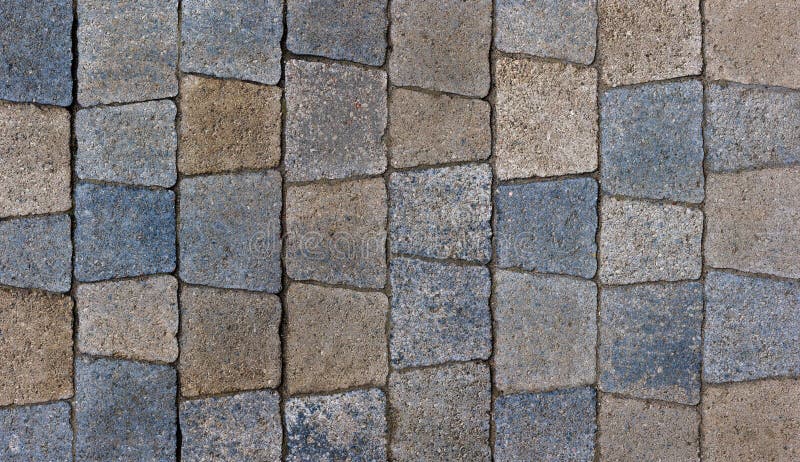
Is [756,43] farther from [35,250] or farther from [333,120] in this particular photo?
[35,250]

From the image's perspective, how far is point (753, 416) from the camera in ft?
9.06

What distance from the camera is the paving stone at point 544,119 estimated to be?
2.72 metres

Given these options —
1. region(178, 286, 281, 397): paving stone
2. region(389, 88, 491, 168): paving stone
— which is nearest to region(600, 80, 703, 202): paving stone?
region(389, 88, 491, 168): paving stone

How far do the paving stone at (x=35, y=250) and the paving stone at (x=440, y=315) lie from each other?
1439 millimetres

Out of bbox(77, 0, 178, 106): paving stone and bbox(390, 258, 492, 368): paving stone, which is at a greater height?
bbox(77, 0, 178, 106): paving stone

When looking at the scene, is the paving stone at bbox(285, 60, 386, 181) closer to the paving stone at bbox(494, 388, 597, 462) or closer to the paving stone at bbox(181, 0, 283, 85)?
the paving stone at bbox(181, 0, 283, 85)

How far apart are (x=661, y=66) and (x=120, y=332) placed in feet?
8.70

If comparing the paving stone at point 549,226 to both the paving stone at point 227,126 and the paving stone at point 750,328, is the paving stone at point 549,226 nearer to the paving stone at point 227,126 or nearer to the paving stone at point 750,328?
the paving stone at point 750,328

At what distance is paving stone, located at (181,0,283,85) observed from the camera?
265 centimetres

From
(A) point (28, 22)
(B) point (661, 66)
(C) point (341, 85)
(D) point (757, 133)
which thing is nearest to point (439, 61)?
(C) point (341, 85)

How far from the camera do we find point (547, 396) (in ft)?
9.04

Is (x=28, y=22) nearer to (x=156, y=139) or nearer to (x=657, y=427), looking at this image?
(x=156, y=139)

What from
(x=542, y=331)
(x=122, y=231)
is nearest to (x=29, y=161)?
(x=122, y=231)

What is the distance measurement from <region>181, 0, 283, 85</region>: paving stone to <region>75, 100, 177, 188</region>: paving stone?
255 mm
